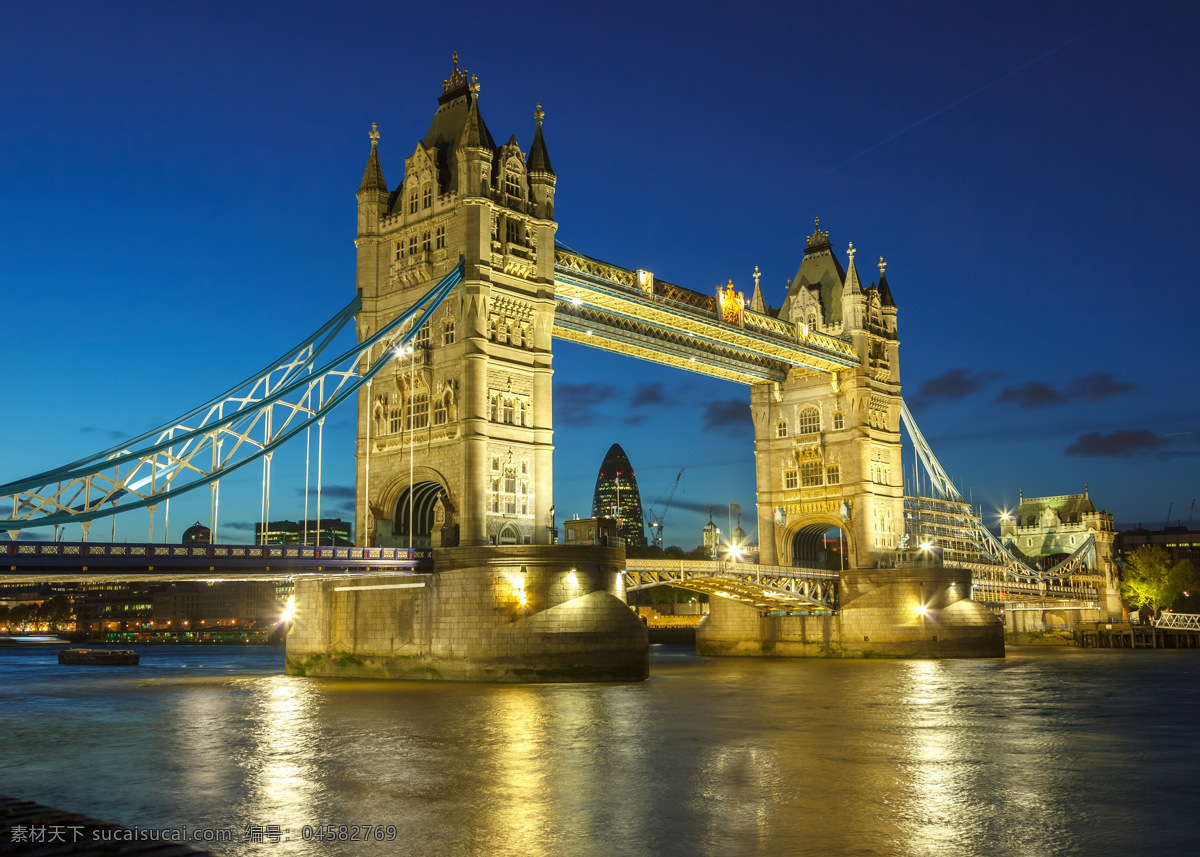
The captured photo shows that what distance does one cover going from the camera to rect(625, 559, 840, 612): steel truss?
60.1 metres

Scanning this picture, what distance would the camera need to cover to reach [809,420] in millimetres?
77500

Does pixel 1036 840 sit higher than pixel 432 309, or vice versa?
pixel 432 309

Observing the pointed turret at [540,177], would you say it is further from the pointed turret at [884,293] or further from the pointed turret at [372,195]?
the pointed turret at [884,293]

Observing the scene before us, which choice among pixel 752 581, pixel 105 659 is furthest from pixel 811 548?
pixel 105 659

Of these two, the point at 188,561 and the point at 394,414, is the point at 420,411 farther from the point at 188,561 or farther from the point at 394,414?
the point at 188,561

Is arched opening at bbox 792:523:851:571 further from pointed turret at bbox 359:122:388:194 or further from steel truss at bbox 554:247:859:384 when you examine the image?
pointed turret at bbox 359:122:388:194

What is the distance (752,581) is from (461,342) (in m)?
26.4

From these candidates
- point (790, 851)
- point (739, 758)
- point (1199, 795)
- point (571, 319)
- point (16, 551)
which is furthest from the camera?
point (571, 319)

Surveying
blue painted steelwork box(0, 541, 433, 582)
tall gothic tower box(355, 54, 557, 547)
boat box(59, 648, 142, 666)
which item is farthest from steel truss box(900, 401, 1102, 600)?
boat box(59, 648, 142, 666)

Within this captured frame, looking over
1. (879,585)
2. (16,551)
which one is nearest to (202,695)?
(16,551)

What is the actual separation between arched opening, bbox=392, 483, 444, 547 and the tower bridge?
118 mm

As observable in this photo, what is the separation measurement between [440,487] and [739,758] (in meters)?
28.6

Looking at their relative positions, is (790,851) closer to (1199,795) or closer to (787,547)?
(1199,795)

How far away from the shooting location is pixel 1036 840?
15766mm
